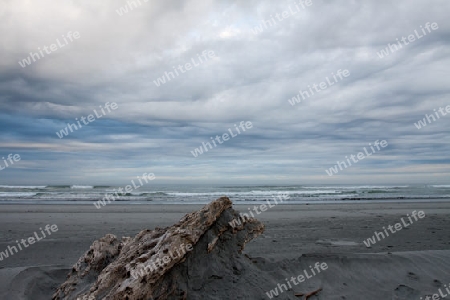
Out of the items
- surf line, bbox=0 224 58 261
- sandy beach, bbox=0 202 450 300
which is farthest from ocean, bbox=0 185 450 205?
sandy beach, bbox=0 202 450 300

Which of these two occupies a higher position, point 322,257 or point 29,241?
point 29,241

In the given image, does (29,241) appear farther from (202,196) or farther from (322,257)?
(202,196)

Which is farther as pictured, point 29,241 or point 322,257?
point 29,241

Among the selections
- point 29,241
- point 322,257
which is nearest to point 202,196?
point 29,241

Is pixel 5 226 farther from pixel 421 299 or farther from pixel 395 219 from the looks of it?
pixel 395 219

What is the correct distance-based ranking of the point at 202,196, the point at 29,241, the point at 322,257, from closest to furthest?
the point at 322,257 → the point at 29,241 → the point at 202,196

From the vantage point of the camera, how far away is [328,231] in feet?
34.1

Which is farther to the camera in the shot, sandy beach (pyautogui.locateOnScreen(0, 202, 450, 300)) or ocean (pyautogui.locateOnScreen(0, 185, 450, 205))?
ocean (pyautogui.locateOnScreen(0, 185, 450, 205))

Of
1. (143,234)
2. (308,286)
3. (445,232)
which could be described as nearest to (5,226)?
(143,234)

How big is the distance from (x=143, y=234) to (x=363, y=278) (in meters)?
3.95

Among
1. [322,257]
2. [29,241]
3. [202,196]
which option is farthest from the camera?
[202,196]

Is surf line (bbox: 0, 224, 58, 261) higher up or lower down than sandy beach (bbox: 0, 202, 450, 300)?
higher up

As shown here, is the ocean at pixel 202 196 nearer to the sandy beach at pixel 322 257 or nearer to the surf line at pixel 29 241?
the surf line at pixel 29 241

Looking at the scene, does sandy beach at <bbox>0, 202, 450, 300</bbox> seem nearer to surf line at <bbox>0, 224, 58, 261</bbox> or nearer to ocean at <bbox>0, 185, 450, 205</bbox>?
surf line at <bbox>0, 224, 58, 261</bbox>
